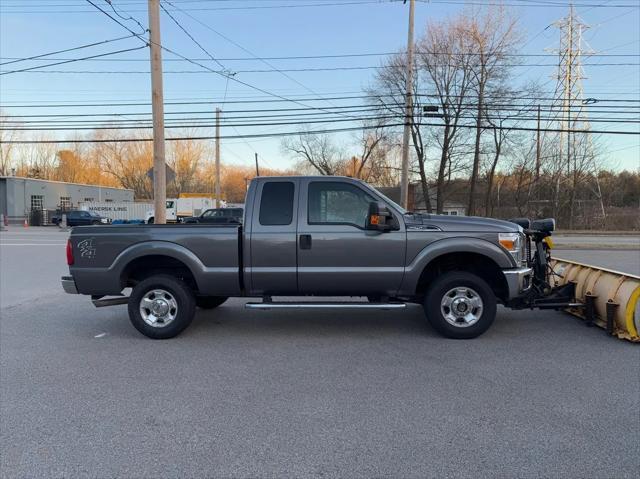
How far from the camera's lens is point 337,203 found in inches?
226

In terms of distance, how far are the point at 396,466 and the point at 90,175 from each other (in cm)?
Result: 8369

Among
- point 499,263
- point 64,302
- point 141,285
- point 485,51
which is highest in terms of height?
point 485,51

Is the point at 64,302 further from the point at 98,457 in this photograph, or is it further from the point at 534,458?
the point at 534,458

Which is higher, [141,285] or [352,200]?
[352,200]

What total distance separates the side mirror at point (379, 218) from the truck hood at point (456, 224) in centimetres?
23

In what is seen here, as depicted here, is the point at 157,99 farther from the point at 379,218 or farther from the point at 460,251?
the point at 460,251

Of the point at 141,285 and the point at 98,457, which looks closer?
the point at 98,457

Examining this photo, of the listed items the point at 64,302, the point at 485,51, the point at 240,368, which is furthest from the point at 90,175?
the point at 240,368

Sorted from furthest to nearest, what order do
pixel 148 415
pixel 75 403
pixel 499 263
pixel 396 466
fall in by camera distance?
pixel 499 263 → pixel 75 403 → pixel 148 415 → pixel 396 466

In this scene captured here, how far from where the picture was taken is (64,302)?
8.25m

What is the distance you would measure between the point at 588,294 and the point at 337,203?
375 centimetres

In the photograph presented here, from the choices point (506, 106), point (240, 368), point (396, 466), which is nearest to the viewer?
point (396, 466)


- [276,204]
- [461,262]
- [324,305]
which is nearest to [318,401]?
[324,305]

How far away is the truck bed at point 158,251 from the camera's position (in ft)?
18.7
